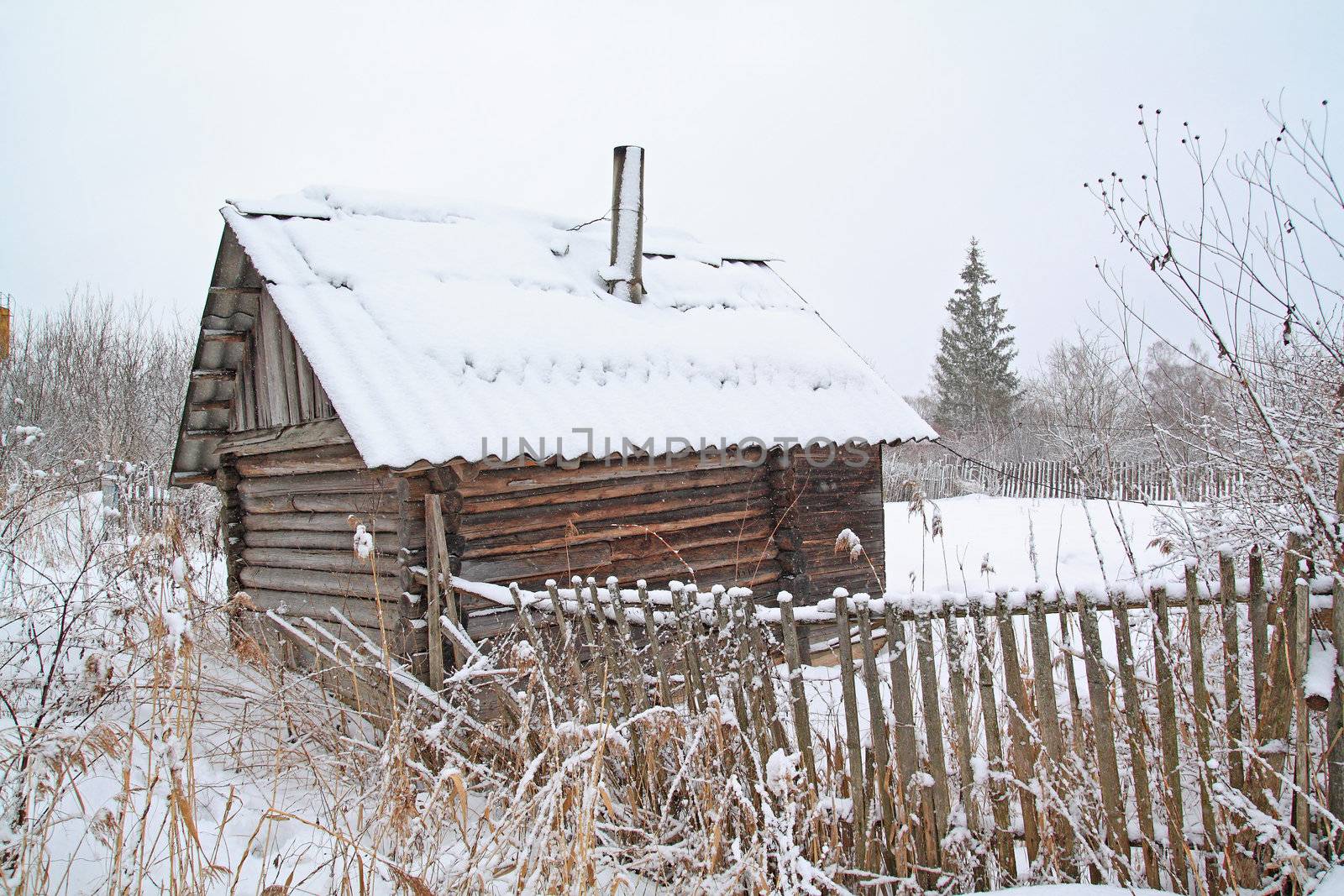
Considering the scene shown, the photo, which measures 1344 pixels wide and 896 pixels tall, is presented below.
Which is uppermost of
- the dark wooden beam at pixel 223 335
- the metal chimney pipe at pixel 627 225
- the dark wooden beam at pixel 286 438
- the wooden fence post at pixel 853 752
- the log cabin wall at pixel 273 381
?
the metal chimney pipe at pixel 627 225

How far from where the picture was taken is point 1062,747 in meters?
2.55

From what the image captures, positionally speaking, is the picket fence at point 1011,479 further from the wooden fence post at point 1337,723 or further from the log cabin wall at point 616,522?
the wooden fence post at point 1337,723

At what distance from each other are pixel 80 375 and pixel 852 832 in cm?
2821

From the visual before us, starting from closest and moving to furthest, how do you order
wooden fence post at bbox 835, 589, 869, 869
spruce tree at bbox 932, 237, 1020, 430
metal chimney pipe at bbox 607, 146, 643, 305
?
wooden fence post at bbox 835, 589, 869, 869
metal chimney pipe at bbox 607, 146, 643, 305
spruce tree at bbox 932, 237, 1020, 430

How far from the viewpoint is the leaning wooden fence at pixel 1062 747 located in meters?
2.37

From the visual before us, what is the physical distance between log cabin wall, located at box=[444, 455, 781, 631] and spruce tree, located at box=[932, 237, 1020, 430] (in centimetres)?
3289

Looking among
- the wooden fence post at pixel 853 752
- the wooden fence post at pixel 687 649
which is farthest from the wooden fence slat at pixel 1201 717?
the wooden fence post at pixel 687 649

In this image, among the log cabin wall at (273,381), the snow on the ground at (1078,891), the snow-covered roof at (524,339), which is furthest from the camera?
the log cabin wall at (273,381)

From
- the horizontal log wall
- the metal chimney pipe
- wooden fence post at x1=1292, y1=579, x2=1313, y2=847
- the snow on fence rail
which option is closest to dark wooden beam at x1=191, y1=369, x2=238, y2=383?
the horizontal log wall

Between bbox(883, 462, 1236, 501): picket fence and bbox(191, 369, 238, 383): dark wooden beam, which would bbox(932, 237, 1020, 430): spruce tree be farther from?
bbox(191, 369, 238, 383): dark wooden beam

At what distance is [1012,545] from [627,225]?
8.96 m

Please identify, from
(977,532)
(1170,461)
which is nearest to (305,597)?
(1170,461)

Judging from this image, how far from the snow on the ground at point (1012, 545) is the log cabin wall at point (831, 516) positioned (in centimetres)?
81

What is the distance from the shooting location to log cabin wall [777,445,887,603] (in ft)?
25.7
